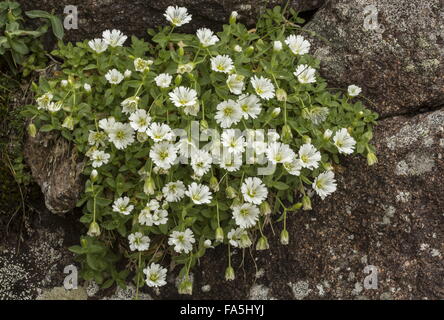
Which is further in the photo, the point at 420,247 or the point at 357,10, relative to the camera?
the point at 357,10

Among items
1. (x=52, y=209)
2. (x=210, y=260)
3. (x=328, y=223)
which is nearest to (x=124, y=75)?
(x=52, y=209)

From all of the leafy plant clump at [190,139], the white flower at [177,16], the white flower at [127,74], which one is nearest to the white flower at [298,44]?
the leafy plant clump at [190,139]

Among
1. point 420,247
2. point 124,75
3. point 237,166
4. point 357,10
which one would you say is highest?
point 357,10

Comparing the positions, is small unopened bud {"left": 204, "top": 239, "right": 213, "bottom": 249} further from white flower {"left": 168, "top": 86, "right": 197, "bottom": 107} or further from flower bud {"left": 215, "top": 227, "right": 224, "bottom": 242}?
white flower {"left": 168, "top": 86, "right": 197, "bottom": 107}

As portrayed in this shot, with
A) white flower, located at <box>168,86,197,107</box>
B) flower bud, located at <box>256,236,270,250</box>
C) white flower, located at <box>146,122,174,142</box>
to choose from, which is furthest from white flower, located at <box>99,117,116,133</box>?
flower bud, located at <box>256,236,270,250</box>

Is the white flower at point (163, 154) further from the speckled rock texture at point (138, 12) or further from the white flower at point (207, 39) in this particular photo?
the speckled rock texture at point (138, 12)

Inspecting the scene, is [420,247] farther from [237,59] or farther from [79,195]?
[79,195]
